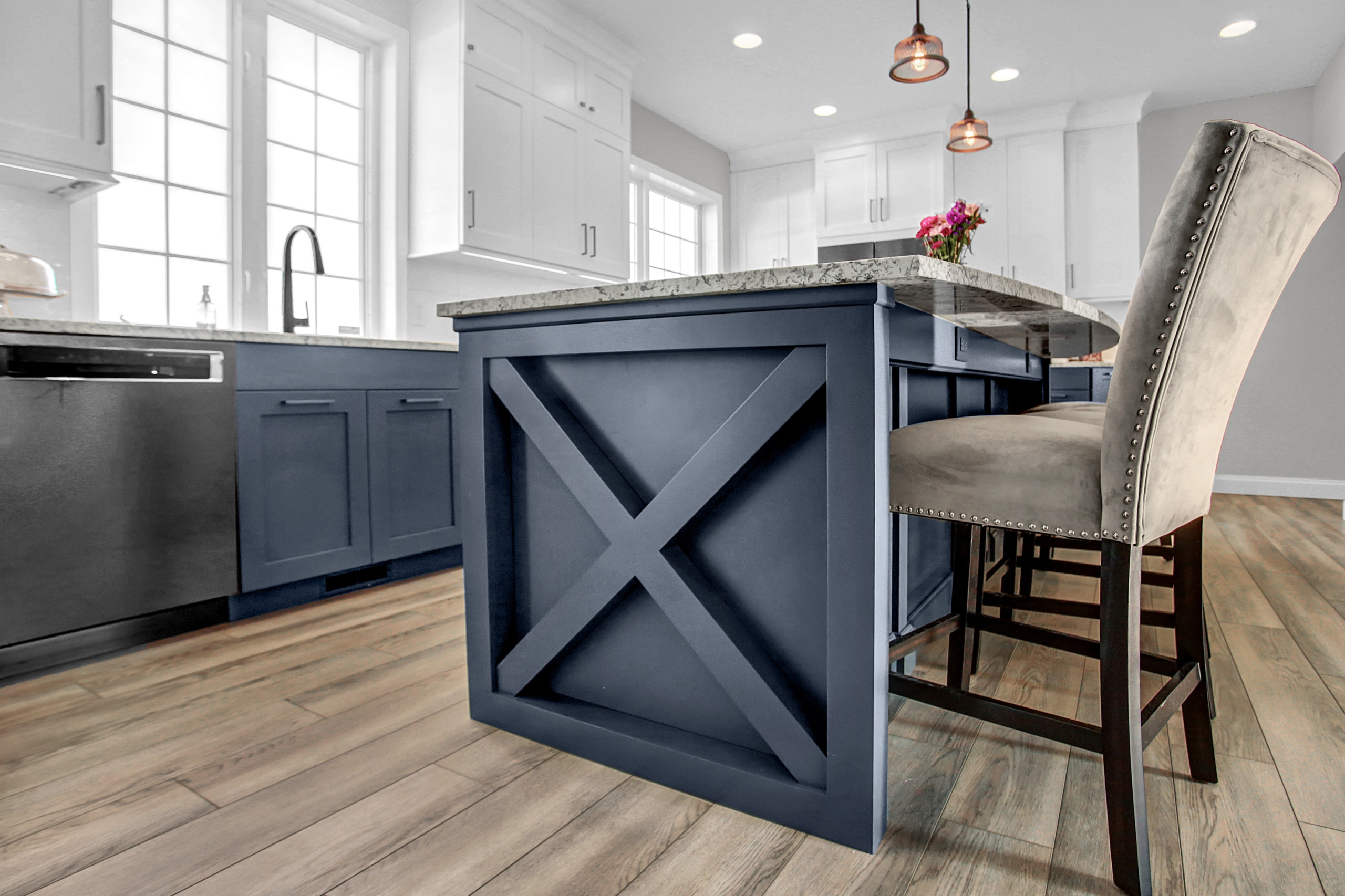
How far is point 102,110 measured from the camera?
7.05 feet

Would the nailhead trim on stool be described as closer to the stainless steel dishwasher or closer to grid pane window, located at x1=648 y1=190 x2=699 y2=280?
the stainless steel dishwasher

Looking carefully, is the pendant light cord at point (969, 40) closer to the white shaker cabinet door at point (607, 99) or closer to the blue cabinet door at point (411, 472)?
the white shaker cabinet door at point (607, 99)

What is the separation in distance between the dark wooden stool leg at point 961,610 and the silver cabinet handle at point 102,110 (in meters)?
2.65

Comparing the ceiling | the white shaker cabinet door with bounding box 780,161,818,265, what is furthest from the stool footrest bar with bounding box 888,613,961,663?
the white shaker cabinet door with bounding box 780,161,818,265

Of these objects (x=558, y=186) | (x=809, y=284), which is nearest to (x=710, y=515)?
(x=809, y=284)

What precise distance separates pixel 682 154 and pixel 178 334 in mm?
4454

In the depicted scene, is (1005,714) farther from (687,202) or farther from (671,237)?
(687,202)

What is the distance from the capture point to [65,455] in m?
1.80

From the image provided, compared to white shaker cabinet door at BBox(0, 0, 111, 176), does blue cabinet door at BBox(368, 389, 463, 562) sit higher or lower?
lower

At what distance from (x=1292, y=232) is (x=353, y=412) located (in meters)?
2.43

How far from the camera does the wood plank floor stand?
986 millimetres

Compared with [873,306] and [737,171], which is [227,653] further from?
[737,171]

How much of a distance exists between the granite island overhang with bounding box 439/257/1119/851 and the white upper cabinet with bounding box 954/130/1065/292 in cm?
427

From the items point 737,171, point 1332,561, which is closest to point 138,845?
point 1332,561
